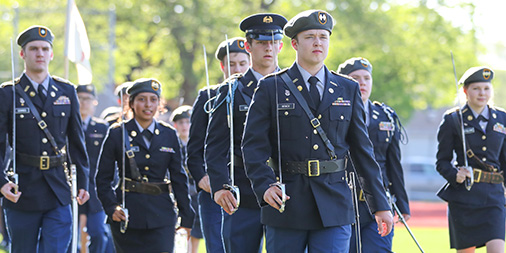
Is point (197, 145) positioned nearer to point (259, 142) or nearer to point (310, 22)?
point (259, 142)

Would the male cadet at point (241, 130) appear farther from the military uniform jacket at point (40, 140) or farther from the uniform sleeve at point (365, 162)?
the military uniform jacket at point (40, 140)

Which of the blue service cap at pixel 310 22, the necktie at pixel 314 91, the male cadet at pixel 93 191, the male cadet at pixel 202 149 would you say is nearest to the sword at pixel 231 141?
the blue service cap at pixel 310 22

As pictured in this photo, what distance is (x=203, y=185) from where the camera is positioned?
9422 mm

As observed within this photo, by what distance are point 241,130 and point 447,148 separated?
3.75 metres

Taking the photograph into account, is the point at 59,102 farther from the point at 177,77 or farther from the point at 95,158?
the point at 177,77

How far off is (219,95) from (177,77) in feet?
104

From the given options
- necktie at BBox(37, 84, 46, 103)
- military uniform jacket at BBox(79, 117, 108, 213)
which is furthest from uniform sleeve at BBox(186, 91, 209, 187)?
military uniform jacket at BBox(79, 117, 108, 213)

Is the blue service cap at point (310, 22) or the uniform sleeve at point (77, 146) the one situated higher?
the blue service cap at point (310, 22)

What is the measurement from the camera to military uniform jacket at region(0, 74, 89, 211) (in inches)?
380

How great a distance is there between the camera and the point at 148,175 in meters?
9.64

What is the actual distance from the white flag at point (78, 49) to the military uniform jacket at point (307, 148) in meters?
6.80

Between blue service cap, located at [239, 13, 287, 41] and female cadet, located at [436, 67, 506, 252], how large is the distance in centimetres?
350

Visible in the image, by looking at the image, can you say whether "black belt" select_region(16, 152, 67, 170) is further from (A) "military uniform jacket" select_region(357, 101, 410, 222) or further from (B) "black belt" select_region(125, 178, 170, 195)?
(A) "military uniform jacket" select_region(357, 101, 410, 222)

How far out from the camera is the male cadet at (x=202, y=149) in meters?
9.38
